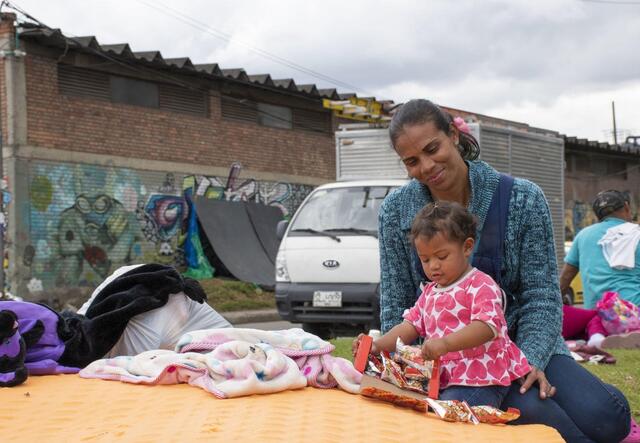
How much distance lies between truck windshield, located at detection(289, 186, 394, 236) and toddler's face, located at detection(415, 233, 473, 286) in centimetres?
701

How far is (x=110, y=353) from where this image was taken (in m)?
4.66

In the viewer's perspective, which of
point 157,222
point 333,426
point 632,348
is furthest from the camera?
point 157,222

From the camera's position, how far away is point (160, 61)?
1827 centimetres

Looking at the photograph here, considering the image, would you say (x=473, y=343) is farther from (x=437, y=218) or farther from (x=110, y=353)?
(x=110, y=353)

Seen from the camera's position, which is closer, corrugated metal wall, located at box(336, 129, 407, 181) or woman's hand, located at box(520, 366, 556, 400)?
woman's hand, located at box(520, 366, 556, 400)

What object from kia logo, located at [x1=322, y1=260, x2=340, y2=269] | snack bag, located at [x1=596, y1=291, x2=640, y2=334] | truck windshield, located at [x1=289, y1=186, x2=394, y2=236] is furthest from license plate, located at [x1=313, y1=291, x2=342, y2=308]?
snack bag, located at [x1=596, y1=291, x2=640, y2=334]

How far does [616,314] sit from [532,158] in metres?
9.73

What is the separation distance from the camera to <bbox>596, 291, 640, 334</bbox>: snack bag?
771 cm

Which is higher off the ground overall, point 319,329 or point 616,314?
point 616,314

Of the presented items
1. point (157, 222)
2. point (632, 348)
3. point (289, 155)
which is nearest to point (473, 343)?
point (632, 348)

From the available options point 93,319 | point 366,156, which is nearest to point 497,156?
point 366,156

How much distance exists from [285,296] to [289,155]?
12.1 meters

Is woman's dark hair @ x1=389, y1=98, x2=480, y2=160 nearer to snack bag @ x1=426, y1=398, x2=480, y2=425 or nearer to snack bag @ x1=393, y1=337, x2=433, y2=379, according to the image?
snack bag @ x1=393, y1=337, x2=433, y2=379

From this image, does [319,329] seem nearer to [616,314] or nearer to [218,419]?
[616,314]
